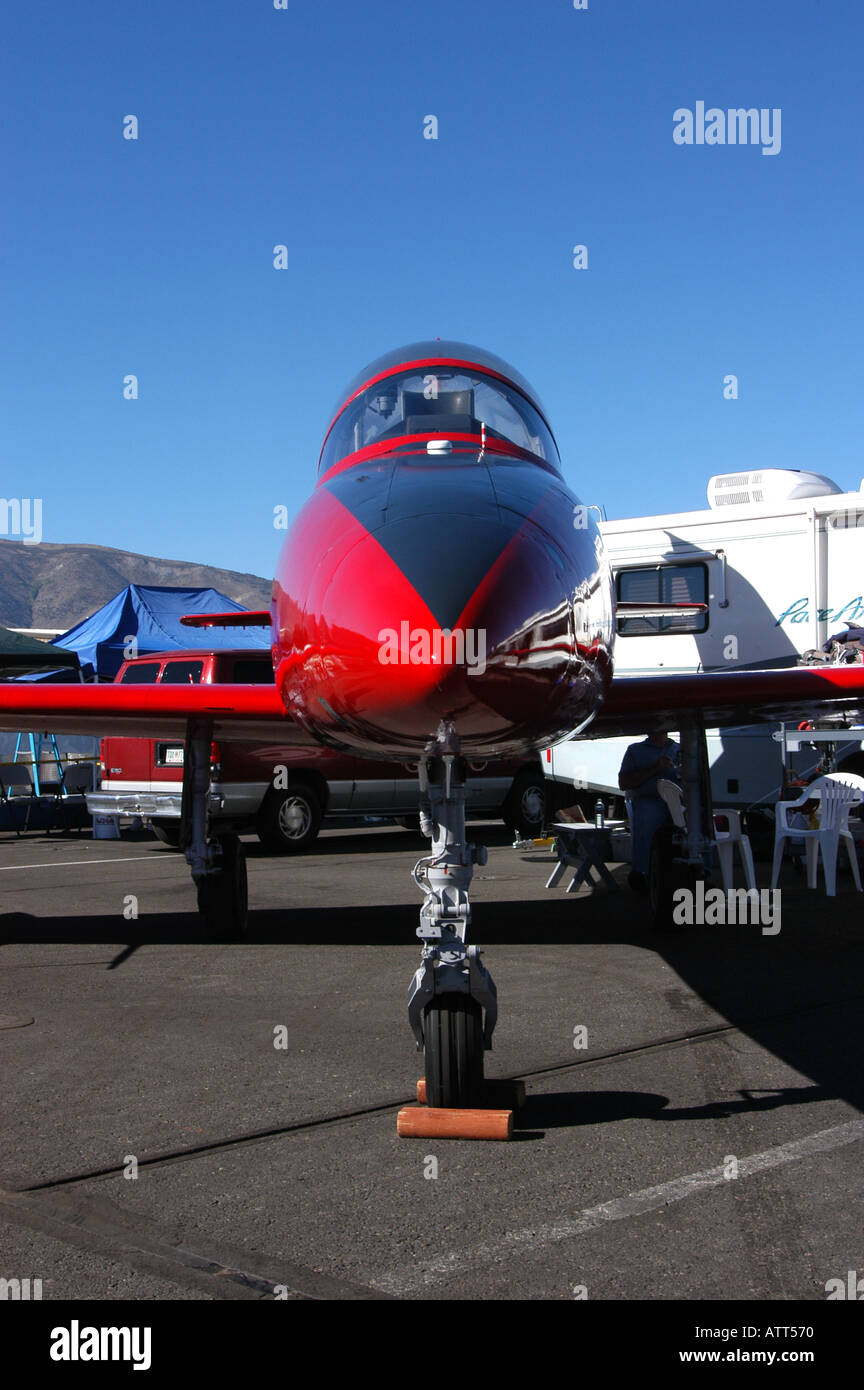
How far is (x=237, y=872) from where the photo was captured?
348 inches

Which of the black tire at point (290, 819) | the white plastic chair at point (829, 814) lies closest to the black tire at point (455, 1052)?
the white plastic chair at point (829, 814)

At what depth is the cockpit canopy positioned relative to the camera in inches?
230

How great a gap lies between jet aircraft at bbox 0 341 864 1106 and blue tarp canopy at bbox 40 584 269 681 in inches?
548

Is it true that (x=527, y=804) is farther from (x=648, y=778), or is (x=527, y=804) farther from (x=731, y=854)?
(x=648, y=778)

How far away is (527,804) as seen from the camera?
57.3ft

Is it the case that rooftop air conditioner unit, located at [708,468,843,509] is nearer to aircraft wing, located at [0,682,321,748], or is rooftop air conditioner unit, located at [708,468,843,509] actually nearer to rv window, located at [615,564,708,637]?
rv window, located at [615,564,708,637]

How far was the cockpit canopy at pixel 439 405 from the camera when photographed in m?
5.84

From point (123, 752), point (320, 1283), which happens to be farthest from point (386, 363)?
point (123, 752)

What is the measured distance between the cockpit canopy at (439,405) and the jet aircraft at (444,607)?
1 cm

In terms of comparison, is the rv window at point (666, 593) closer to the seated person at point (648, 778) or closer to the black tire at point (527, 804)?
the black tire at point (527, 804)

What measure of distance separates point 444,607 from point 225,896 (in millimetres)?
5585

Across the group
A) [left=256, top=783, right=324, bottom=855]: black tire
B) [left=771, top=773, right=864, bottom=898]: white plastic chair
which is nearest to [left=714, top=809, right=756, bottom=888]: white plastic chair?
[left=771, top=773, right=864, bottom=898]: white plastic chair
